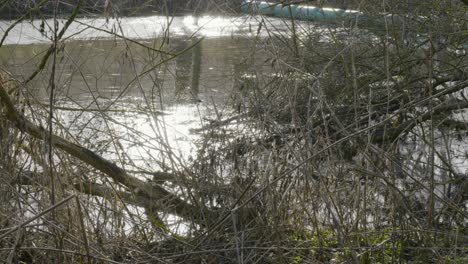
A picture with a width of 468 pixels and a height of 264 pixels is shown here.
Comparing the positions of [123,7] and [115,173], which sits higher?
[123,7]

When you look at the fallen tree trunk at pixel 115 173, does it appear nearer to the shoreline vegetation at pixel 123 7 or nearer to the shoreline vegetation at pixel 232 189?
the shoreline vegetation at pixel 232 189

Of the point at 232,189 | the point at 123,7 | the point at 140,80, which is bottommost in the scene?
the point at 232,189

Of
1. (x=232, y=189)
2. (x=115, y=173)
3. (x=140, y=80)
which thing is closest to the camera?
(x=232, y=189)

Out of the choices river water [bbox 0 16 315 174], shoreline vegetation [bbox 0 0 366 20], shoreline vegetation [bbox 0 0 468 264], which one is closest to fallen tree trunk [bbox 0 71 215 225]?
shoreline vegetation [bbox 0 0 468 264]

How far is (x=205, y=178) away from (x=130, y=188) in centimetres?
48

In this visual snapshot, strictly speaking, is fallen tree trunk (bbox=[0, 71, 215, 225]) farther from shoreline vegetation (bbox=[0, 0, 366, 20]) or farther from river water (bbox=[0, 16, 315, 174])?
shoreline vegetation (bbox=[0, 0, 366, 20])

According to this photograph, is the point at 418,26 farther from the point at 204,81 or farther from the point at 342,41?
the point at 204,81

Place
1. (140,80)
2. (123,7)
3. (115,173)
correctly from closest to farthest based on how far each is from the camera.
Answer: (115,173)
(123,7)
(140,80)

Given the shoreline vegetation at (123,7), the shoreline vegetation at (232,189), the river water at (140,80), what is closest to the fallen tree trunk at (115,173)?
the shoreline vegetation at (232,189)

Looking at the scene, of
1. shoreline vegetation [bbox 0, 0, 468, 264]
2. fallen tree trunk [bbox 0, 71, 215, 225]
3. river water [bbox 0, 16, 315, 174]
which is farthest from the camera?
river water [bbox 0, 16, 315, 174]

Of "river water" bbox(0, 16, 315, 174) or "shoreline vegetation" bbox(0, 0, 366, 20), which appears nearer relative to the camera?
"shoreline vegetation" bbox(0, 0, 366, 20)

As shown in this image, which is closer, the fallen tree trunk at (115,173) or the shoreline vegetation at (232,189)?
the shoreline vegetation at (232,189)

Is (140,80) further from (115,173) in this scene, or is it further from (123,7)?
(115,173)

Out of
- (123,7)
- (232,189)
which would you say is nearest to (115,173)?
(232,189)
